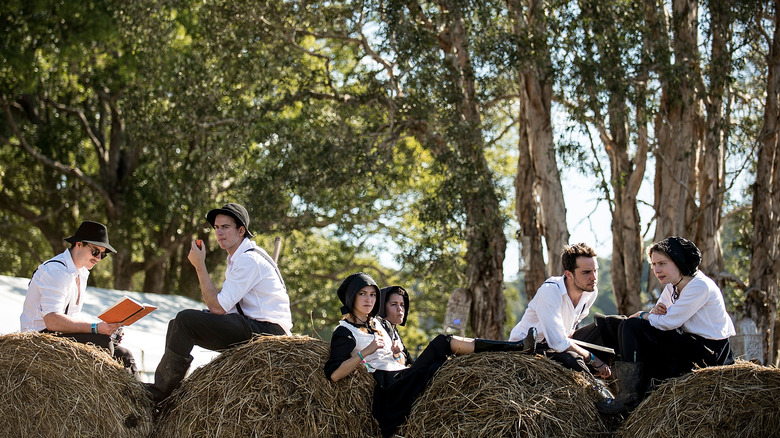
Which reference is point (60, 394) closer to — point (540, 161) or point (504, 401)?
point (504, 401)

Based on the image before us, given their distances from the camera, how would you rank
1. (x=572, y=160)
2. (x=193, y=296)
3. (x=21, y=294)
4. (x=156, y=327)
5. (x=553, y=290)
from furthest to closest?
(x=193, y=296)
(x=572, y=160)
(x=156, y=327)
(x=21, y=294)
(x=553, y=290)

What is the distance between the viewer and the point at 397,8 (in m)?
13.7

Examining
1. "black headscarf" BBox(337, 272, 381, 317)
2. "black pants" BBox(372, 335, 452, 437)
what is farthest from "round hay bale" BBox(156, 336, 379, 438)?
"black headscarf" BBox(337, 272, 381, 317)

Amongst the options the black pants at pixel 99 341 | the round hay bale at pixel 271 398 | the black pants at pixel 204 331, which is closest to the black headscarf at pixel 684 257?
the round hay bale at pixel 271 398

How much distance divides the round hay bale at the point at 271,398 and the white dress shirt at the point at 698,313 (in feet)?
7.23

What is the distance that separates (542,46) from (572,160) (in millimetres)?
2289

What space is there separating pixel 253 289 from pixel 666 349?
10.2 ft

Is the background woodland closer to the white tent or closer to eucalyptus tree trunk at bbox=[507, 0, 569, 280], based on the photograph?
eucalyptus tree trunk at bbox=[507, 0, 569, 280]

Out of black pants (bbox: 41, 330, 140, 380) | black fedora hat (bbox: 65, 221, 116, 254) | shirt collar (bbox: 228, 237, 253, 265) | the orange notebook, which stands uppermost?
black fedora hat (bbox: 65, 221, 116, 254)

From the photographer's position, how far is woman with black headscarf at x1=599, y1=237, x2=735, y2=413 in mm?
5480

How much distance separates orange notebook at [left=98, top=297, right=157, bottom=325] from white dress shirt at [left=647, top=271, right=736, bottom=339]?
12.3ft

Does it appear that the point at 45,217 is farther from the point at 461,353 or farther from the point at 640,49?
the point at 461,353

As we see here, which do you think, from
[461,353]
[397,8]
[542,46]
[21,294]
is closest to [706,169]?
[542,46]

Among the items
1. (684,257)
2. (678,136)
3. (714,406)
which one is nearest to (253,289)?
(684,257)
